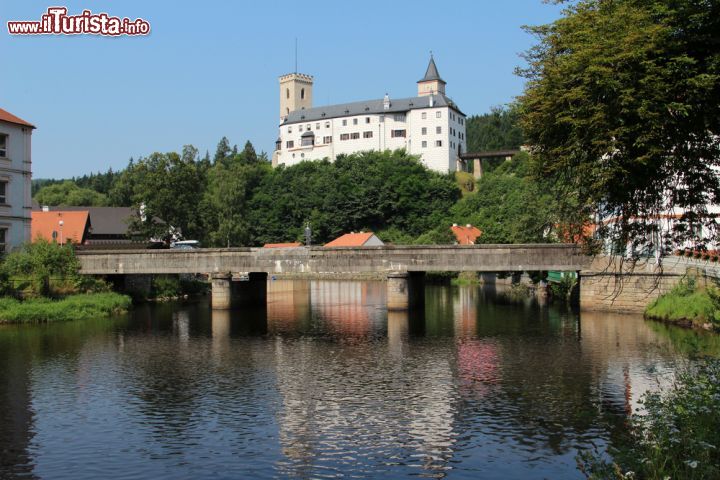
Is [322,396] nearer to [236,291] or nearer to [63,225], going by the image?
[236,291]

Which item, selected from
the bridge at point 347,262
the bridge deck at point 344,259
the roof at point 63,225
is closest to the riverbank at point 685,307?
the bridge deck at point 344,259

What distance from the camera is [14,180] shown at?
184ft

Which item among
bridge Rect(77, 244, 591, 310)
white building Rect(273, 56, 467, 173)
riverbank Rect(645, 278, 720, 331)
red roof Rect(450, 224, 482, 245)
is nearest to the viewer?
riverbank Rect(645, 278, 720, 331)

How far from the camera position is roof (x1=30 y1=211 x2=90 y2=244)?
75.0 m

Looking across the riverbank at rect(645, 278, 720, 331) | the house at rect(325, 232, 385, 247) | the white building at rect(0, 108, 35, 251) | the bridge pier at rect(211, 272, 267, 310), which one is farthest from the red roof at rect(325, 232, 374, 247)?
the riverbank at rect(645, 278, 720, 331)

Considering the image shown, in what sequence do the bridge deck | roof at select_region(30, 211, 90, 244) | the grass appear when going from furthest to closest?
roof at select_region(30, 211, 90, 244)
the bridge deck
the grass

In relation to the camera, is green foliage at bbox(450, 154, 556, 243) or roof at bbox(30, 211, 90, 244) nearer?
roof at bbox(30, 211, 90, 244)

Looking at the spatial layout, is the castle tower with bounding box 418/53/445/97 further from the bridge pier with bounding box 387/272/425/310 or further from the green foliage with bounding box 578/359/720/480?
the green foliage with bounding box 578/359/720/480

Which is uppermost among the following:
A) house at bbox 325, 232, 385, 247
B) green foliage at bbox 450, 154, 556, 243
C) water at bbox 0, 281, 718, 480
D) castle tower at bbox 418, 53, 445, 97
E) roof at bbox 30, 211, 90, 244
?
castle tower at bbox 418, 53, 445, 97

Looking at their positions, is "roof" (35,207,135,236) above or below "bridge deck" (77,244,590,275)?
above

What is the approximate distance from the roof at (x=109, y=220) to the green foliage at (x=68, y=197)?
7160 cm

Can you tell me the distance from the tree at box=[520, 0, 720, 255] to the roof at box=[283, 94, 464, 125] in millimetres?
135772

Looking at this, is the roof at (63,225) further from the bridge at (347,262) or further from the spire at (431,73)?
the spire at (431,73)

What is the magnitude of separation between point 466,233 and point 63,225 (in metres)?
70.6
